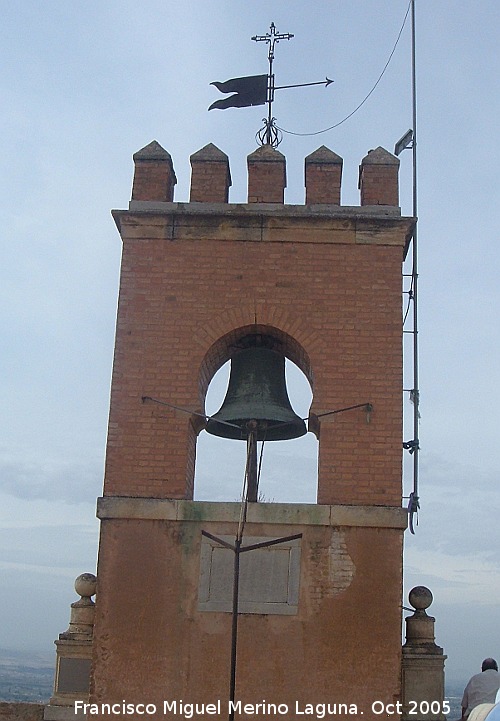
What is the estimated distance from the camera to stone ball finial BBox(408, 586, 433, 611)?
8.03 m

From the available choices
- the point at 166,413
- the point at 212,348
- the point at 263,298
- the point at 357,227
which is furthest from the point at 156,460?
the point at 357,227

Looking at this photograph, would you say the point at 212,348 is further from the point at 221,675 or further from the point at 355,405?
the point at 221,675

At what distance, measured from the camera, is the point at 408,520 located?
26.1 feet

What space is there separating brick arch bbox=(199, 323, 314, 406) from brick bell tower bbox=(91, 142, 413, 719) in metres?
0.02

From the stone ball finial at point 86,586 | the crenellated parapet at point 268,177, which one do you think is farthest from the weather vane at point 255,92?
the stone ball finial at point 86,586

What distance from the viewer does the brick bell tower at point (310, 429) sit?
767cm

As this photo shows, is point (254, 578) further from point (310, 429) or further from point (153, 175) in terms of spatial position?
point (153, 175)

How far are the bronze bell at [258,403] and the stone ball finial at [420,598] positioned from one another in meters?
1.75

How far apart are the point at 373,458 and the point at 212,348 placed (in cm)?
173

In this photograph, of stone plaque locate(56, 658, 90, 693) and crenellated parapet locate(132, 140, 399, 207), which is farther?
crenellated parapet locate(132, 140, 399, 207)

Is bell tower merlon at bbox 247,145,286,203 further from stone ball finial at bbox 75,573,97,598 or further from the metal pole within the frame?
stone ball finial at bbox 75,573,97,598

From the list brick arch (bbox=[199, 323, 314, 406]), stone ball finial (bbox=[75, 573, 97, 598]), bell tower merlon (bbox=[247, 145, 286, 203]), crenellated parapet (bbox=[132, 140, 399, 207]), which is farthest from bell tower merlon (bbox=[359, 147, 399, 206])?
stone ball finial (bbox=[75, 573, 97, 598])

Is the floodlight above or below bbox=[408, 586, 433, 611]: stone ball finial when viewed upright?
above

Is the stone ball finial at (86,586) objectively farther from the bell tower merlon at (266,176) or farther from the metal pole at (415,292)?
the bell tower merlon at (266,176)
